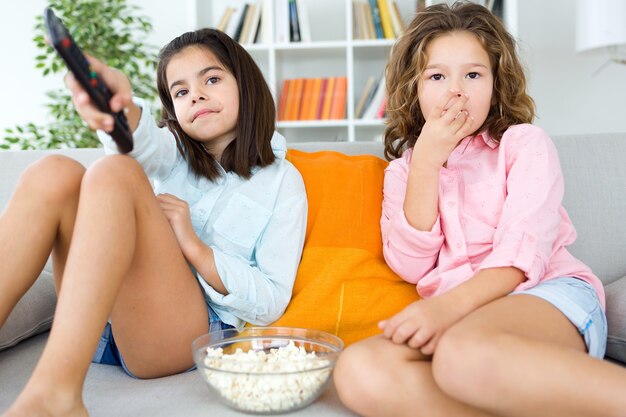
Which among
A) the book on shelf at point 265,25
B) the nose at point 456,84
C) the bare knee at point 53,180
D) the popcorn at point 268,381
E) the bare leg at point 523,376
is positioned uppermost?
the book on shelf at point 265,25

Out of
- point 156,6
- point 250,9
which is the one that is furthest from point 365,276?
point 156,6

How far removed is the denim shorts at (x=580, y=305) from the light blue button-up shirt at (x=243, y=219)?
450 millimetres

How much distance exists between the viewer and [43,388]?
3.28 ft

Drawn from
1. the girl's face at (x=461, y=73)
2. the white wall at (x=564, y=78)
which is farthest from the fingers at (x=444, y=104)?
the white wall at (x=564, y=78)

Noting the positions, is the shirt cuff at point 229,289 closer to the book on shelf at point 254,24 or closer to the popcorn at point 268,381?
the popcorn at point 268,381

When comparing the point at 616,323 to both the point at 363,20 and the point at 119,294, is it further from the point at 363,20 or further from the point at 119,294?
the point at 363,20

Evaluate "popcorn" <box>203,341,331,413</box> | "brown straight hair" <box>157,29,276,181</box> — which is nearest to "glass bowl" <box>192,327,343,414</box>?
"popcorn" <box>203,341,331,413</box>

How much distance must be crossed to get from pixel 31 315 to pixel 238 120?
0.59 m

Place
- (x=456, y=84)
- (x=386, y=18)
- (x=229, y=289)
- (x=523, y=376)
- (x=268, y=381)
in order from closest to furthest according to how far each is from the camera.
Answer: (x=523, y=376)
(x=268, y=381)
(x=229, y=289)
(x=456, y=84)
(x=386, y=18)

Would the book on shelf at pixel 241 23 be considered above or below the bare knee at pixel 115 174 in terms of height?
above

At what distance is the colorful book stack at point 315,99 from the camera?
3324 mm

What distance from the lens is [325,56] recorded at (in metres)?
3.51

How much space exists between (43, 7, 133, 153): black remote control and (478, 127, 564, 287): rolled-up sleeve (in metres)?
0.65

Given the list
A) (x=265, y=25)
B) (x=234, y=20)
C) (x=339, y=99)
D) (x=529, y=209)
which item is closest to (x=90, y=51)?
(x=234, y=20)
